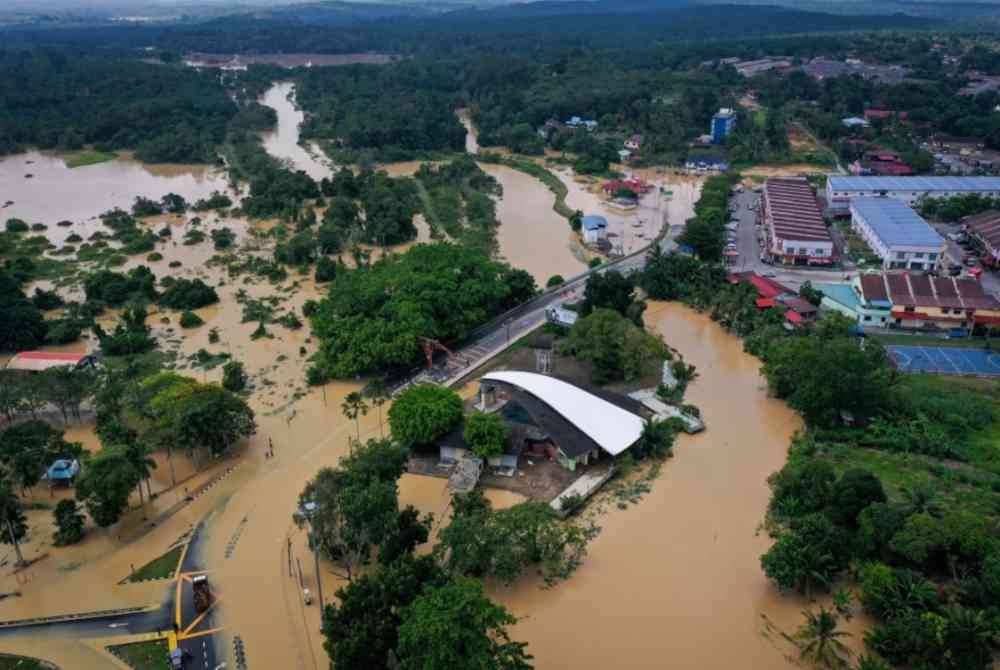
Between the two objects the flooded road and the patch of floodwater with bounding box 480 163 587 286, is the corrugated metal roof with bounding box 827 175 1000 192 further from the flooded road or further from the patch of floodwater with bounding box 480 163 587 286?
the flooded road

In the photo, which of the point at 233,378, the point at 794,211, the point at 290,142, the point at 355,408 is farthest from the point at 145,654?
the point at 290,142

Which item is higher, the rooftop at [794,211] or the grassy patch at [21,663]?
the rooftop at [794,211]

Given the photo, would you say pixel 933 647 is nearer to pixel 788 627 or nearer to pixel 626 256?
pixel 788 627

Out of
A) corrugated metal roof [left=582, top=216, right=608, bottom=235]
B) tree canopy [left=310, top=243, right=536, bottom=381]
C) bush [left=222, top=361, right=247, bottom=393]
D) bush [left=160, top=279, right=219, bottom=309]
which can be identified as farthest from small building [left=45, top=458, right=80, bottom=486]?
corrugated metal roof [left=582, top=216, right=608, bottom=235]

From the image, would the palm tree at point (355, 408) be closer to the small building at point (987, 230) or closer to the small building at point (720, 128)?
the small building at point (987, 230)

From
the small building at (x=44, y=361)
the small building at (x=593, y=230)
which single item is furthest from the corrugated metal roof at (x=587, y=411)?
the small building at (x=593, y=230)

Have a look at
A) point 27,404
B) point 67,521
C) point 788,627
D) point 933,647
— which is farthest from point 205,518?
point 933,647
